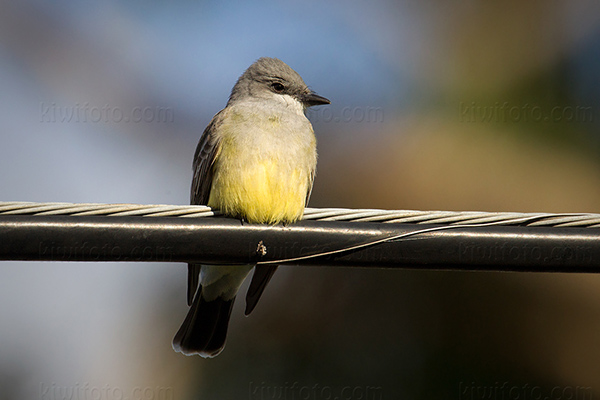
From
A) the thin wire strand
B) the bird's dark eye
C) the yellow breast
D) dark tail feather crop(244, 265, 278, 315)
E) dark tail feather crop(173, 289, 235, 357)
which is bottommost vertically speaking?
dark tail feather crop(173, 289, 235, 357)

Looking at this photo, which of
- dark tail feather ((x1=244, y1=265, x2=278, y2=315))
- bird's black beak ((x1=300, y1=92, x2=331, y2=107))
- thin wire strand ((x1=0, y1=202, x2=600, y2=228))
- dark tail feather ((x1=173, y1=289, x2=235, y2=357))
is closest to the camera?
thin wire strand ((x1=0, y1=202, x2=600, y2=228))

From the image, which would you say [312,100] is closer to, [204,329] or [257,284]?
[257,284]

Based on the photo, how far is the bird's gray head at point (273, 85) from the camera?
521 centimetres

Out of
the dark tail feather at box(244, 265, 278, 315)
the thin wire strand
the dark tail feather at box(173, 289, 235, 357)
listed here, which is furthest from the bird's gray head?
the thin wire strand

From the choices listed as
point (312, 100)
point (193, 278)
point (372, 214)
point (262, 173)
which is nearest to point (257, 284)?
point (193, 278)

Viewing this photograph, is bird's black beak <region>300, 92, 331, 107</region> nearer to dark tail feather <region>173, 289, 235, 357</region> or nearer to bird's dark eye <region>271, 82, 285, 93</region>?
bird's dark eye <region>271, 82, 285, 93</region>

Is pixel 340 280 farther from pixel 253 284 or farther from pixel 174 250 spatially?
pixel 174 250

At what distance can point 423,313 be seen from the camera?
6.93 metres

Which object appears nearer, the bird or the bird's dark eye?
the bird

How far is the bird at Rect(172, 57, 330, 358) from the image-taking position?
13.1 ft

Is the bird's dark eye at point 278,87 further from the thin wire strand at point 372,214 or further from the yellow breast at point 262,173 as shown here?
the thin wire strand at point 372,214

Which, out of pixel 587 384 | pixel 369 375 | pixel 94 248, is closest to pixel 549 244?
pixel 94 248

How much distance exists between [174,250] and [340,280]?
4735mm

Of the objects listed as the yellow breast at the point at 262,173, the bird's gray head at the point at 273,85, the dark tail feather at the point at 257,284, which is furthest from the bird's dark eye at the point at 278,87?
the dark tail feather at the point at 257,284
